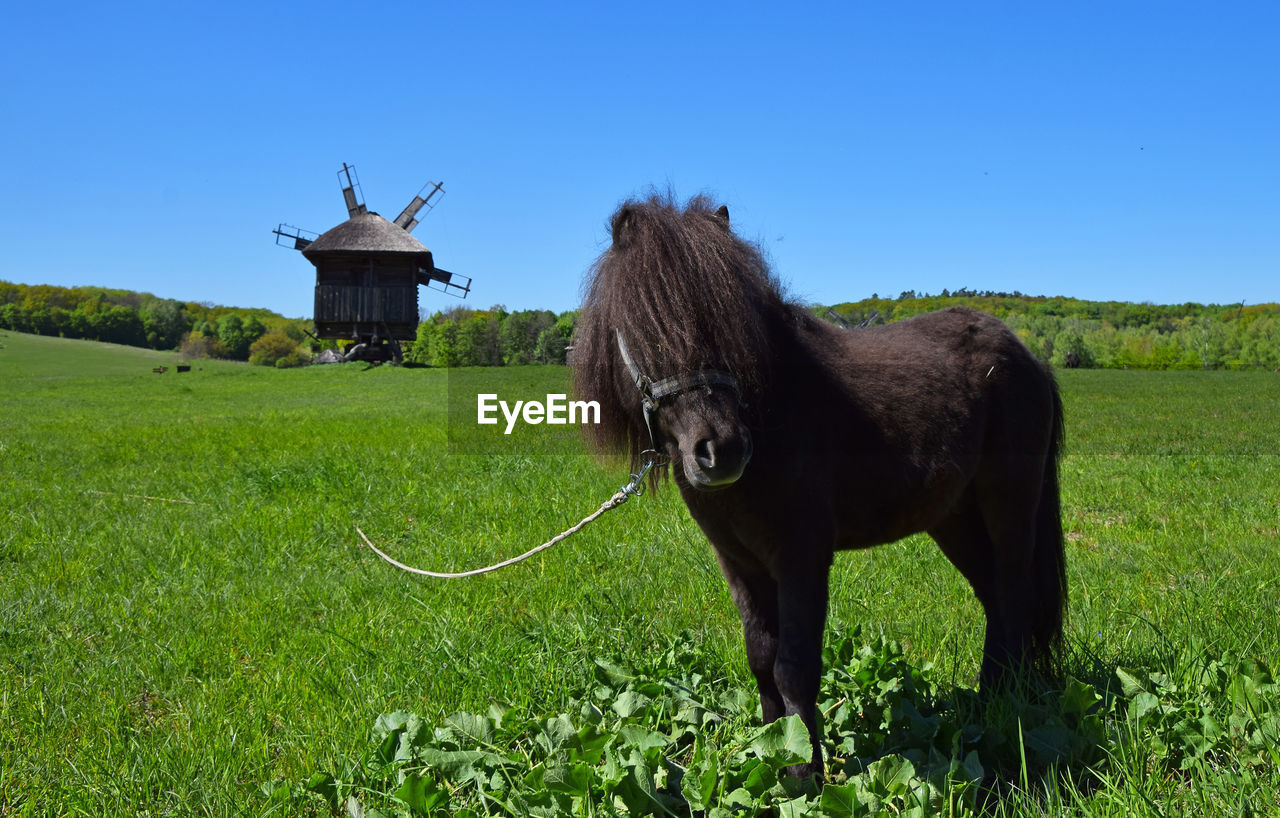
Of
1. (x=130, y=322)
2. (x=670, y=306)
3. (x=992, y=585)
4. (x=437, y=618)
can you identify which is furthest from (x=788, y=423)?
(x=130, y=322)

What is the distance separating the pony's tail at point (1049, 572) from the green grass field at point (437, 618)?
0.62 ft

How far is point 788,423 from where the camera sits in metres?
2.56

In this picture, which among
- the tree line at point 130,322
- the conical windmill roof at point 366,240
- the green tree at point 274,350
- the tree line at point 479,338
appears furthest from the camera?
the tree line at point 130,322

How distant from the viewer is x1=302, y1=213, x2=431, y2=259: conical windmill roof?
39.9 m

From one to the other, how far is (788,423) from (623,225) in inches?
33.3

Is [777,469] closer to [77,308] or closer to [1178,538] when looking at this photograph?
[1178,538]

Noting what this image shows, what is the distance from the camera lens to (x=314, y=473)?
8375 mm

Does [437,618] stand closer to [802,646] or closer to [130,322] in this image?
[802,646]

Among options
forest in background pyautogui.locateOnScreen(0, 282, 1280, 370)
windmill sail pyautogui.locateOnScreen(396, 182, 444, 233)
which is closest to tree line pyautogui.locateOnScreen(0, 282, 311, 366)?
forest in background pyautogui.locateOnScreen(0, 282, 1280, 370)

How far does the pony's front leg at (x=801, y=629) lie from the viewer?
8.14 feet

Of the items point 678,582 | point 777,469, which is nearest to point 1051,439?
point 777,469

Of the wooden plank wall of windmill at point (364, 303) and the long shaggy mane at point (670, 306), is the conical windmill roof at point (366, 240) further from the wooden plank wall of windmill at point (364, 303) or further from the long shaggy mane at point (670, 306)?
the long shaggy mane at point (670, 306)

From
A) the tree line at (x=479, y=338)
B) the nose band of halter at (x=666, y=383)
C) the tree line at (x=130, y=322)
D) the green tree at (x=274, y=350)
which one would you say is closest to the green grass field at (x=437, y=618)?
the nose band of halter at (x=666, y=383)

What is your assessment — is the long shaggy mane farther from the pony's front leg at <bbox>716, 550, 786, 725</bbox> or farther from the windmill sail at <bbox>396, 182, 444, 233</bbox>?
the windmill sail at <bbox>396, 182, 444, 233</bbox>
